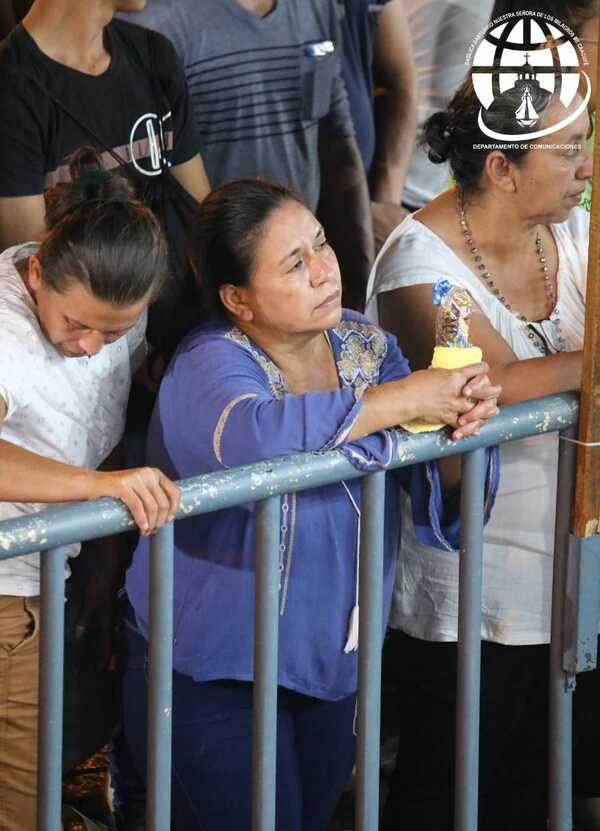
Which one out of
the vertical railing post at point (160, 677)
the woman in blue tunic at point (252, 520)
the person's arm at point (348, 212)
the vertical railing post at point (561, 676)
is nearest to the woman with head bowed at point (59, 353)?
the woman in blue tunic at point (252, 520)

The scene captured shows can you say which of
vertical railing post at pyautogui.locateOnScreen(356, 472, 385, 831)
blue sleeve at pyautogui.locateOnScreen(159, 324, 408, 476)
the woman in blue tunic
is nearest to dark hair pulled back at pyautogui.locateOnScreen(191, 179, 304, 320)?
the woman in blue tunic

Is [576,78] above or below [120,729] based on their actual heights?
above

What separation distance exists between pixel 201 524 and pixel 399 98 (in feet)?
5.20

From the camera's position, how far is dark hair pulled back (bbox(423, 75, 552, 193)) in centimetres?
243

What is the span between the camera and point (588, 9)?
273 centimetres

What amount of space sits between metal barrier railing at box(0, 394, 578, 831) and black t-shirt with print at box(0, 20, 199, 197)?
96 cm

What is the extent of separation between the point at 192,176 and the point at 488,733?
1184 mm

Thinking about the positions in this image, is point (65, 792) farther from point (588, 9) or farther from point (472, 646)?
point (588, 9)

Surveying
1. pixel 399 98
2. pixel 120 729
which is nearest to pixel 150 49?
pixel 399 98

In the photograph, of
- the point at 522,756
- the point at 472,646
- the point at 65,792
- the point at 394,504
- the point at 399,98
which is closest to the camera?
the point at 472,646

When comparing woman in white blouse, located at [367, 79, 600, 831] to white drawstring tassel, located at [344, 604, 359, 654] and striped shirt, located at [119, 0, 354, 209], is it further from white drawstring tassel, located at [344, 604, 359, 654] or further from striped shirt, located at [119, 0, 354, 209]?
striped shirt, located at [119, 0, 354, 209]

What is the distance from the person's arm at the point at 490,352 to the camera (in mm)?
2287

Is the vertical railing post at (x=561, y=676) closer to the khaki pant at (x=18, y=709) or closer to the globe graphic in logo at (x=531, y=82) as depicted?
the globe graphic in logo at (x=531, y=82)

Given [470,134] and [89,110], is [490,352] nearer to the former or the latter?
[470,134]
